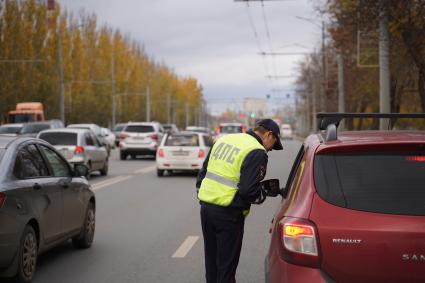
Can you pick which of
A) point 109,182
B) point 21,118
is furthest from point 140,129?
point 21,118

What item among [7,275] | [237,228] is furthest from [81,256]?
[237,228]

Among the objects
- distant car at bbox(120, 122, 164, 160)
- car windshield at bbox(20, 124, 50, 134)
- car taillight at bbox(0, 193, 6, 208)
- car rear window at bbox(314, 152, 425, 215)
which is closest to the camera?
car rear window at bbox(314, 152, 425, 215)

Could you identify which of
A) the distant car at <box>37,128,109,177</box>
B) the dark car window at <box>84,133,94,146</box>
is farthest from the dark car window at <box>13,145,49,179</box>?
the dark car window at <box>84,133,94,146</box>

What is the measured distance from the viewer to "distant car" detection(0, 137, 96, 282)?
261 inches

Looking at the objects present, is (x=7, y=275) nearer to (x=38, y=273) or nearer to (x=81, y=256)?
(x=38, y=273)

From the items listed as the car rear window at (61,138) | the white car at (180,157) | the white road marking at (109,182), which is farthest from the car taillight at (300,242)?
the white car at (180,157)

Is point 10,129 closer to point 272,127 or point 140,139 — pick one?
point 140,139

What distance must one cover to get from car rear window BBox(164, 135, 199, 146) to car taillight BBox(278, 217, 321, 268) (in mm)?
18909

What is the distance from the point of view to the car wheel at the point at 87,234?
907 centimetres

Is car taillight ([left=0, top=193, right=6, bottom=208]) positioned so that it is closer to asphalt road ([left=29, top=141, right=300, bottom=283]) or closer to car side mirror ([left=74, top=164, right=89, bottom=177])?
asphalt road ([left=29, top=141, right=300, bottom=283])

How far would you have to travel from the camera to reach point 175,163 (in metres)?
22.8

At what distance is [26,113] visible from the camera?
Result: 4984 centimetres

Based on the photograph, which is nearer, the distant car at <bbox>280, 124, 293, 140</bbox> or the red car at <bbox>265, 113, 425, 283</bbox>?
the red car at <bbox>265, 113, 425, 283</bbox>

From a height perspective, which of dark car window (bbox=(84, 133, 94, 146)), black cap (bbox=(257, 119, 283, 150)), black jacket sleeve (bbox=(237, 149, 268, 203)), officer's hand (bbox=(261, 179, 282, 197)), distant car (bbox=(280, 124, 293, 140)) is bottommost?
distant car (bbox=(280, 124, 293, 140))
